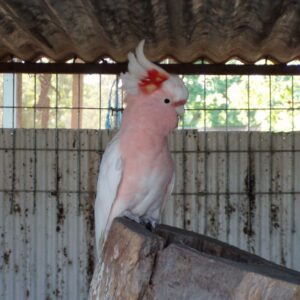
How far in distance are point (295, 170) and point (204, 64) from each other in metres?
1.35

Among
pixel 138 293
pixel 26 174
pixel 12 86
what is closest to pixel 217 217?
pixel 26 174

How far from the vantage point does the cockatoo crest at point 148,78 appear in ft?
10.9

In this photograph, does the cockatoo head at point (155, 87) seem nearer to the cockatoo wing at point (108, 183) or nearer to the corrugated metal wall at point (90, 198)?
the cockatoo wing at point (108, 183)

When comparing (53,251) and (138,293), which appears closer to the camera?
(138,293)

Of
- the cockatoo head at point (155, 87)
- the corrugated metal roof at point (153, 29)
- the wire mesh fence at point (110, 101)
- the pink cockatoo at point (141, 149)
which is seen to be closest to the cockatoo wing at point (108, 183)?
the pink cockatoo at point (141, 149)

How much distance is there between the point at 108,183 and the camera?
3592 millimetres

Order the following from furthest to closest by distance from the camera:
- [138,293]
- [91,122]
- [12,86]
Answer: [91,122], [12,86], [138,293]

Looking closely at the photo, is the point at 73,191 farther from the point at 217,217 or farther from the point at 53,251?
the point at 217,217

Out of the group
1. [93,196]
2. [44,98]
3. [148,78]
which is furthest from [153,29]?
[44,98]

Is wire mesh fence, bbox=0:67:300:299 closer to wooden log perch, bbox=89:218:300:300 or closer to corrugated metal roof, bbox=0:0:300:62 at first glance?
corrugated metal roof, bbox=0:0:300:62

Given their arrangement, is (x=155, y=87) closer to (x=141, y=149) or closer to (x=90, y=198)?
(x=141, y=149)

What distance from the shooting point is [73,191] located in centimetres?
589

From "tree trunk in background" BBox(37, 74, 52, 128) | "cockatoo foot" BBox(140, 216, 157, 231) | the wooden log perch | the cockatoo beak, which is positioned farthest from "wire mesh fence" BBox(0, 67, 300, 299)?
the wooden log perch

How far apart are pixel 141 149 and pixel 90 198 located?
8.23ft
